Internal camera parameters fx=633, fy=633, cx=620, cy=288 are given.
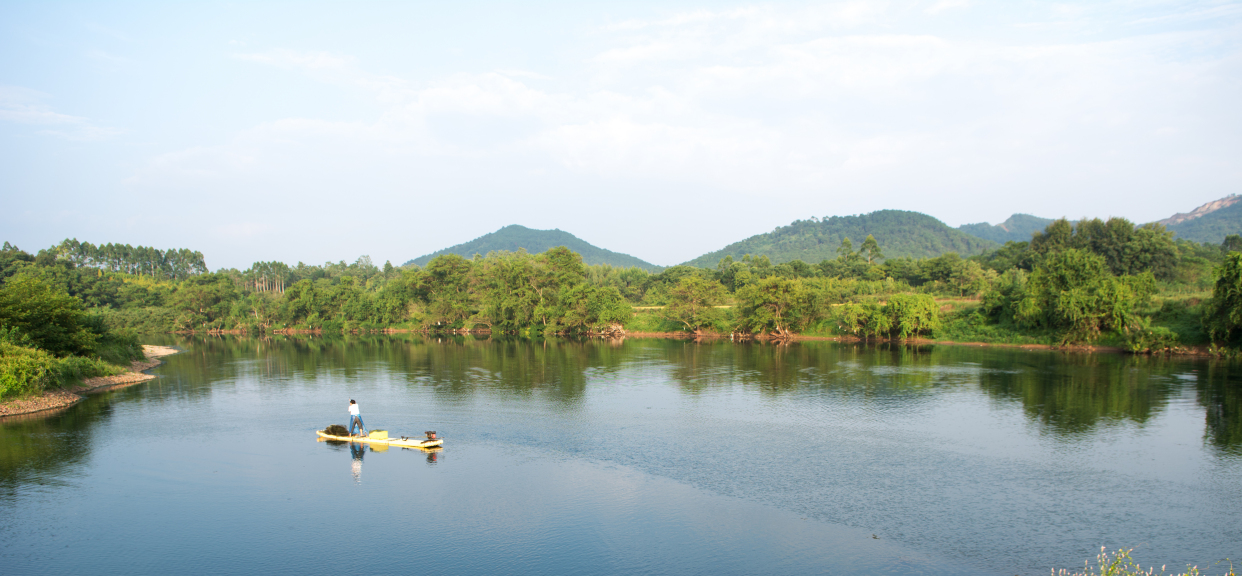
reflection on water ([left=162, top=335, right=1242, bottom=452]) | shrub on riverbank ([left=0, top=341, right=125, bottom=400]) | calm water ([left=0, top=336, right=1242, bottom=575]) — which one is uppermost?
shrub on riverbank ([left=0, top=341, right=125, bottom=400])

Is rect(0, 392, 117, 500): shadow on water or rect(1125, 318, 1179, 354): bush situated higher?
rect(1125, 318, 1179, 354): bush

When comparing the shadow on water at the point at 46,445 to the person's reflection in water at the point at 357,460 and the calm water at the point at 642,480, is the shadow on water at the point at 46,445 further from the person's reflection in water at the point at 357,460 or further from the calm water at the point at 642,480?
the person's reflection in water at the point at 357,460

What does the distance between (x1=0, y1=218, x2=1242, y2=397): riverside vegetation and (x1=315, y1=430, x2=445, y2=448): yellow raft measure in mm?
14739

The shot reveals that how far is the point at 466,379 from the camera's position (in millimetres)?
34625

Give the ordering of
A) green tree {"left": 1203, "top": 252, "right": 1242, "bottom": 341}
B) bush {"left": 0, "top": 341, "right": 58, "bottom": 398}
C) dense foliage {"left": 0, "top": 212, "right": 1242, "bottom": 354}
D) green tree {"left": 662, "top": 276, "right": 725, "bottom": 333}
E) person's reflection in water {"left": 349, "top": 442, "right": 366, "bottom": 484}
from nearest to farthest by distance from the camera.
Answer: person's reflection in water {"left": 349, "top": 442, "right": 366, "bottom": 484} → bush {"left": 0, "top": 341, "right": 58, "bottom": 398} → green tree {"left": 1203, "top": 252, "right": 1242, "bottom": 341} → dense foliage {"left": 0, "top": 212, "right": 1242, "bottom": 354} → green tree {"left": 662, "top": 276, "right": 725, "bottom": 333}

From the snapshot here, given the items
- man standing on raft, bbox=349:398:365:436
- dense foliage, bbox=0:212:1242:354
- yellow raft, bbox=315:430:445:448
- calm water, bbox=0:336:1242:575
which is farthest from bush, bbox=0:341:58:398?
man standing on raft, bbox=349:398:365:436

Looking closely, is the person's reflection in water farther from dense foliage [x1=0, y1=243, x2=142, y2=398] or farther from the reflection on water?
dense foliage [x1=0, y1=243, x2=142, y2=398]

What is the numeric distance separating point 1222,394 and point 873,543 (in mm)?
24702

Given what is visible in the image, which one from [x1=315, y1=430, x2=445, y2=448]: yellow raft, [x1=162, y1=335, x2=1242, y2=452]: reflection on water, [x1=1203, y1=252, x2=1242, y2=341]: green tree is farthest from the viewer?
[x1=1203, y1=252, x2=1242, y2=341]: green tree

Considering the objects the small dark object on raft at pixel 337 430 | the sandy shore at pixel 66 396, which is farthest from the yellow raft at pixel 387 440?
the sandy shore at pixel 66 396

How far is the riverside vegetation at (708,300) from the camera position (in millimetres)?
35031

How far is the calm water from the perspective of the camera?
40.0 feet

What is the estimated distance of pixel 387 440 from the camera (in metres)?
20.2

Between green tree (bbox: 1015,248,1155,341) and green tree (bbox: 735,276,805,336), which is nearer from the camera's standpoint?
green tree (bbox: 1015,248,1155,341)
